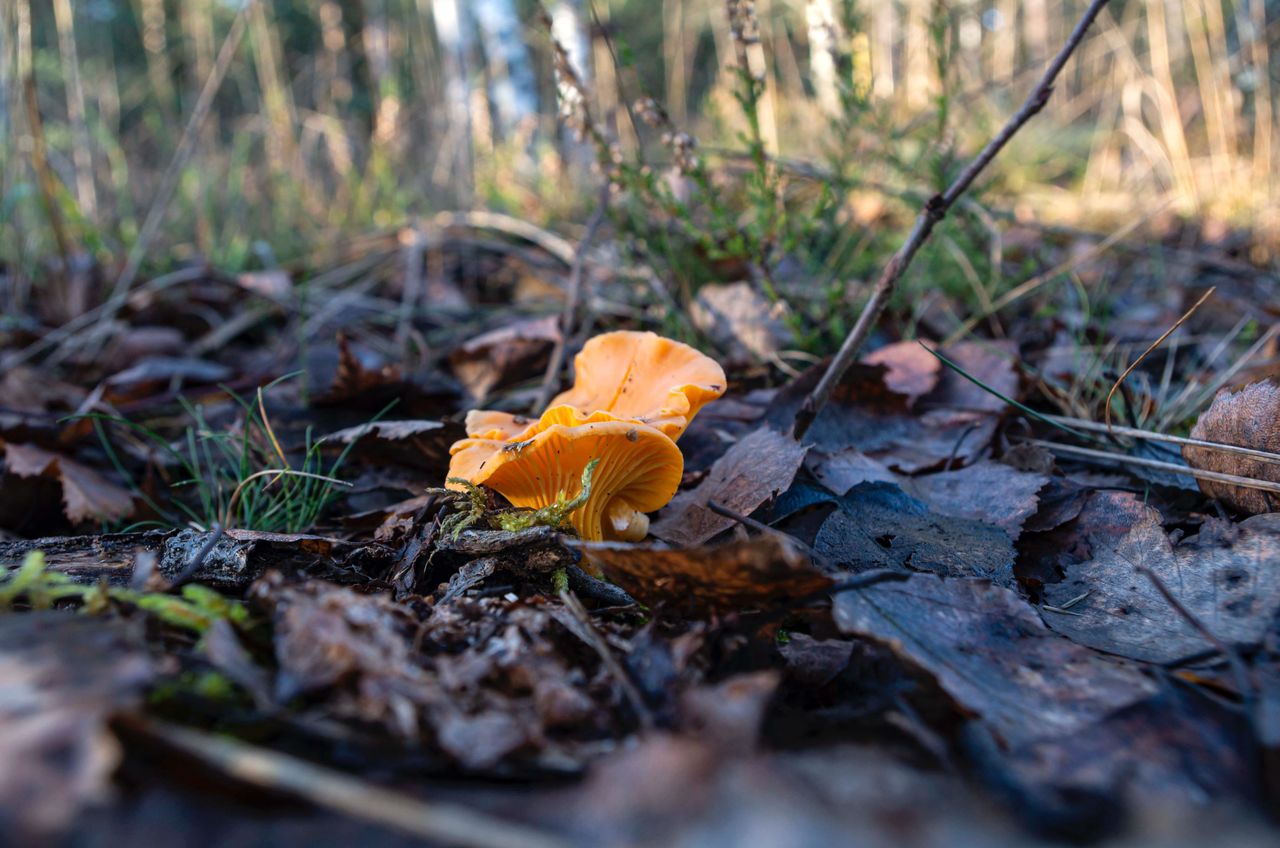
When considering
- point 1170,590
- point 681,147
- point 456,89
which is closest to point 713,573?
point 1170,590

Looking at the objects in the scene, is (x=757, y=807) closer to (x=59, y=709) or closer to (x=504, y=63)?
(x=59, y=709)

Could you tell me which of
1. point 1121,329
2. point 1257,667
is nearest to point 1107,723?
point 1257,667

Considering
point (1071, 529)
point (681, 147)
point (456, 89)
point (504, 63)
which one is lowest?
point (1071, 529)

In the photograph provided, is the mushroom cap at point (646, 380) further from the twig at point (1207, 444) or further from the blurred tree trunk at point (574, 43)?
the blurred tree trunk at point (574, 43)

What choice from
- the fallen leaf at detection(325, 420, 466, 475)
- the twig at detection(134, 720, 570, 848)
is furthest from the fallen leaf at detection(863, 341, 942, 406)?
the twig at detection(134, 720, 570, 848)

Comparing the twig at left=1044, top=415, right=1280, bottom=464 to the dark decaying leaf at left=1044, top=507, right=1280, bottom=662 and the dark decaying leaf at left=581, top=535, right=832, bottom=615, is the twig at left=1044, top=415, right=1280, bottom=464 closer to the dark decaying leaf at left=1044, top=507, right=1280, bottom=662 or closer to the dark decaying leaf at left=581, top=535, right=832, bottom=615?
the dark decaying leaf at left=1044, top=507, right=1280, bottom=662

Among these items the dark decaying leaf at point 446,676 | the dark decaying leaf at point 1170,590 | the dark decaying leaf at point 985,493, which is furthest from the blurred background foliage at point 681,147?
the dark decaying leaf at point 446,676
